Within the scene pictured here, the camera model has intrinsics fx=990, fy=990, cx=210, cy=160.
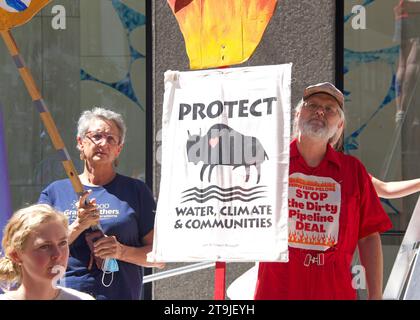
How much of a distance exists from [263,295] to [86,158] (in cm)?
117

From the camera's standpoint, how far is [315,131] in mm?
4578

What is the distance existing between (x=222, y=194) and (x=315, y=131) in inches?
21.4

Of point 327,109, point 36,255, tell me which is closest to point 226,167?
point 327,109

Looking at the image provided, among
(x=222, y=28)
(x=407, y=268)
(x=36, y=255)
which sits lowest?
(x=407, y=268)

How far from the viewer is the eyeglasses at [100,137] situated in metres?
4.98

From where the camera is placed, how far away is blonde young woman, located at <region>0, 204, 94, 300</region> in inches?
151

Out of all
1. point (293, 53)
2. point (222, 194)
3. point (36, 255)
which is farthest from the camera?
point (293, 53)

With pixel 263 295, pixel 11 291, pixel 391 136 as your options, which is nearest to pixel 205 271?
pixel 391 136

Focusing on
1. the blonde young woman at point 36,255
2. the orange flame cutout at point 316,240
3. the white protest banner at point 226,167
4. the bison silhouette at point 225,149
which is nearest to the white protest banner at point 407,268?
the orange flame cutout at point 316,240

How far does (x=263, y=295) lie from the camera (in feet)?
14.9

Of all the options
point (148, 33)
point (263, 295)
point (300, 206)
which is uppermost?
point (148, 33)

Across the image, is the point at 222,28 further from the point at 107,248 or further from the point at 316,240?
the point at 107,248

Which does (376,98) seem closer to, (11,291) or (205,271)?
(205,271)

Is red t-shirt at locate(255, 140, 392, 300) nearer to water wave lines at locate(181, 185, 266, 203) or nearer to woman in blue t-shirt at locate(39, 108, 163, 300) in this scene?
water wave lines at locate(181, 185, 266, 203)
